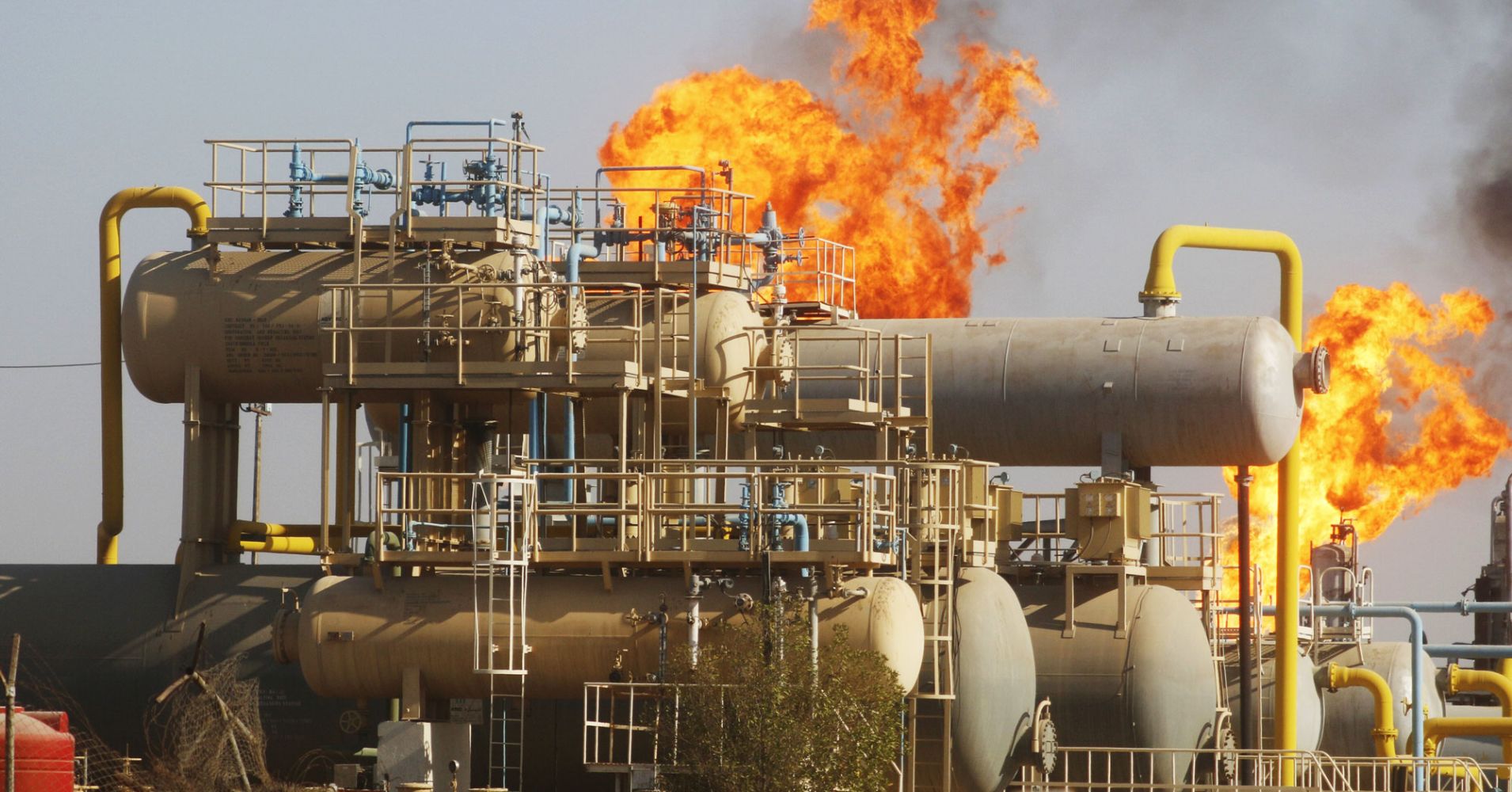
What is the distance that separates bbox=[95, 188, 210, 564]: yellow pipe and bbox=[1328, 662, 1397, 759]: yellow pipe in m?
22.1

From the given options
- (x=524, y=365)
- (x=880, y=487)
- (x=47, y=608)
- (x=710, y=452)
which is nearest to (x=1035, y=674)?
(x=880, y=487)

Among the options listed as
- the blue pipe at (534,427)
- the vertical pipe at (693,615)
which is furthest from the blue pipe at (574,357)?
the vertical pipe at (693,615)

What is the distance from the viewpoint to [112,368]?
40875mm

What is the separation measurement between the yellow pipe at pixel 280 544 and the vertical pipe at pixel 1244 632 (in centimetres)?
1559

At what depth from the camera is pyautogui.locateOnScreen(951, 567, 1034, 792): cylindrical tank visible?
33000 millimetres

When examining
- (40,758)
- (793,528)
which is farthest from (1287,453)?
(40,758)

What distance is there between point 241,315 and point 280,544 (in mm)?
3966

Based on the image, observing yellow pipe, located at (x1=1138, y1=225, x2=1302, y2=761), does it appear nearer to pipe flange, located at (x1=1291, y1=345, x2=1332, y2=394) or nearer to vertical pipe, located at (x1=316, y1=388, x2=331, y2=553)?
pipe flange, located at (x1=1291, y1=345, x2=1332, y2=394)

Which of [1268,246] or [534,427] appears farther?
[1268,246]

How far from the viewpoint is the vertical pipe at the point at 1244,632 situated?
4006 cm

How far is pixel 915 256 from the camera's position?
51594 mm

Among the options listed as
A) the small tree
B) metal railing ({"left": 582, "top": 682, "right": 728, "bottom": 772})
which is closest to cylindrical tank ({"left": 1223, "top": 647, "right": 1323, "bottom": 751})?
metal railing ({"left": 582, "top": 682, "right": 728, "bottom": 772})

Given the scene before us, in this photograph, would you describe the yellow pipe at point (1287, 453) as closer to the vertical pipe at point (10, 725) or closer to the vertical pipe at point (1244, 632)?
the vertical pipe at point (1244, 632)

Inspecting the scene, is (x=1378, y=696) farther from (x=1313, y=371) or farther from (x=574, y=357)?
(x=574, y=357)
